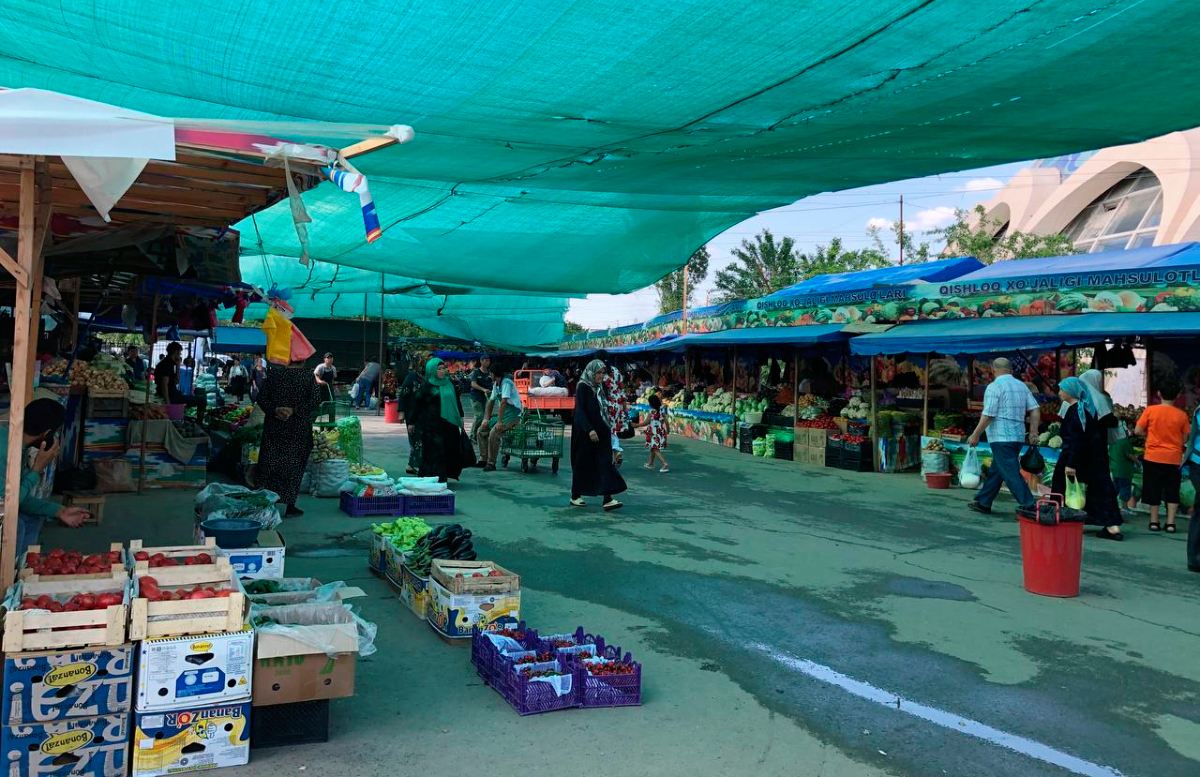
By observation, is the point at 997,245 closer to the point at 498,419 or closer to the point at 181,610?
the point at 498,419

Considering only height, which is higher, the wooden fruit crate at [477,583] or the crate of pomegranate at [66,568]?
the crate of pomegranate at [66,568]

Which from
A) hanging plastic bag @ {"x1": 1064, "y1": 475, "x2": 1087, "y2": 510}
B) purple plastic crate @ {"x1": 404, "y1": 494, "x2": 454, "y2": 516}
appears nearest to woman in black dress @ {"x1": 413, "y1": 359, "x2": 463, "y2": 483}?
purple plastic crate @ {"x1": 404, "y1": 494, "x2": 454, "y2": 516}

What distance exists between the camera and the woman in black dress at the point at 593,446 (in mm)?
10352

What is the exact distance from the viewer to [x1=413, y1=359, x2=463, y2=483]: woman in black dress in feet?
38.1

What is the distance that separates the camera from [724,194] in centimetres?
945

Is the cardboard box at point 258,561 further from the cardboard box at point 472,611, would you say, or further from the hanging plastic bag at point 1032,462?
the hanging plastic bag at point 1032,462

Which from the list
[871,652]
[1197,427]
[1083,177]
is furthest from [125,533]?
[1083,177]

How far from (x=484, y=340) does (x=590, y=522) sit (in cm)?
2480

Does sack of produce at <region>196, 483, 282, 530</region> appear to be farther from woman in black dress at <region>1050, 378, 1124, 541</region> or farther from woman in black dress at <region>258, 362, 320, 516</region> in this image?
woman in black dress at <region>1050, 378, 1124, 541</region>

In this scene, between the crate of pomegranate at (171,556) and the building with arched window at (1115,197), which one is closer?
the crate of pomegranate at (171,556)

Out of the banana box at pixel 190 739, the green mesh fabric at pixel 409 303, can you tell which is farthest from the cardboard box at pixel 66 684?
the green mesh fabric at pixel 409 303

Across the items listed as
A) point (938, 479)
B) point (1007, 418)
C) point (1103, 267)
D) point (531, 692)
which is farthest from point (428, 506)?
point (1103, 267)

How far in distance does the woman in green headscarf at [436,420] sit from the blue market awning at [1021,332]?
684 centimetres

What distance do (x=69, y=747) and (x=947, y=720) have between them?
417 cm
